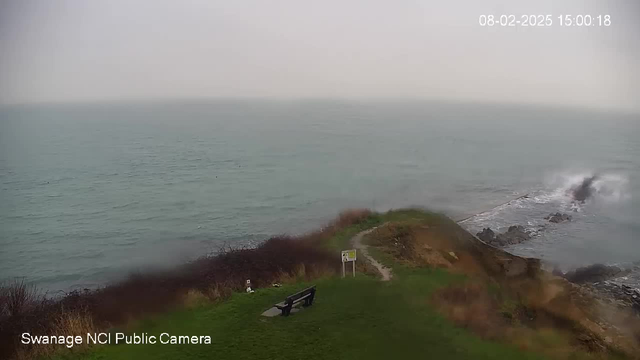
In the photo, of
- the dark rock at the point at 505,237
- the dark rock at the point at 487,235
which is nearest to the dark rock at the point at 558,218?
the dark rock at the point at 505,237

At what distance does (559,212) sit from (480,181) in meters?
7.04

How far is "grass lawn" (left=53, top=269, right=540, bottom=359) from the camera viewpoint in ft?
34.3

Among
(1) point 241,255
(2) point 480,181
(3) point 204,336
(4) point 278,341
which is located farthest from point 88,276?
(2) point 480,181

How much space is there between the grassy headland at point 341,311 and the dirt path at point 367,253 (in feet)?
1.47

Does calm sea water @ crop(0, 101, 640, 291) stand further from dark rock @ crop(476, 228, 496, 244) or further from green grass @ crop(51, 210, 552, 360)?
green grass @ crop(51, 210, 552, 360)

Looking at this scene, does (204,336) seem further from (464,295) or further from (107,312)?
(464,295)

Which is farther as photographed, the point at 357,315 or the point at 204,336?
the point at 357,315

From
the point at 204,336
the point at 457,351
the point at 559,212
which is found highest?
the point at 204,336

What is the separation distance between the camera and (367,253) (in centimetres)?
1855

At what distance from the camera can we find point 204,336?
36.7ft

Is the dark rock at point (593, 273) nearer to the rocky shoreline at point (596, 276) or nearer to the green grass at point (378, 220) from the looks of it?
the rocky shoreline at point (596, 276)

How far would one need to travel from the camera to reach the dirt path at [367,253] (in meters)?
16.1

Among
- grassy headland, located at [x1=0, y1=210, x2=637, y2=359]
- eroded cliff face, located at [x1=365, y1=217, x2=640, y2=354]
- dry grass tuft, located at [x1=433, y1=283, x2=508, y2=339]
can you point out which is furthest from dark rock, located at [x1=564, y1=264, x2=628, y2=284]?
dry grass tuft, located at [x1=433, y1=283, x2=508, y2=339]

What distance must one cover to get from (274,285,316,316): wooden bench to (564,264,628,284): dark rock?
15.3 m
